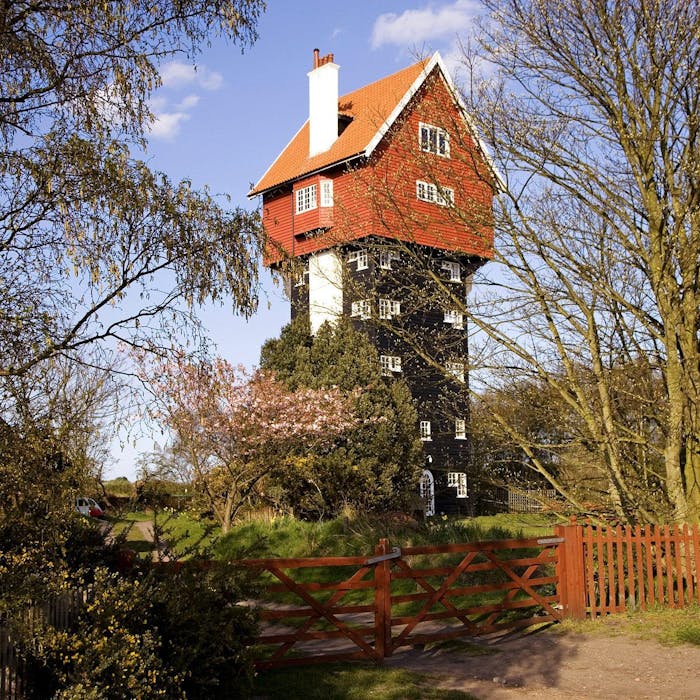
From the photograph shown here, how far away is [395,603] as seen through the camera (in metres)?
11.6

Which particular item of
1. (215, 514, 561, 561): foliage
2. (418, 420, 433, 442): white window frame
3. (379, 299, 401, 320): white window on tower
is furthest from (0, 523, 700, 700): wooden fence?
(418, 420, 433, 442): white window frame

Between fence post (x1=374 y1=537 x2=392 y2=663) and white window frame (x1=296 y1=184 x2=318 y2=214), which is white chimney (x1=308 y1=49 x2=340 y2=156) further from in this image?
fence post (x1=374 y1=537 x2=392 y2=663)

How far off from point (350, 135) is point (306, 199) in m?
3.23

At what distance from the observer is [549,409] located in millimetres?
15086

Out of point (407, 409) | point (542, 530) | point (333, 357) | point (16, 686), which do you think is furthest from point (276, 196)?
point (16, 686)

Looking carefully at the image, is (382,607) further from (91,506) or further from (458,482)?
(91,506)

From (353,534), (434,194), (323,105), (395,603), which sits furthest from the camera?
(323,105)

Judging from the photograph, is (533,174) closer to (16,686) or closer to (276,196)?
(16,686)

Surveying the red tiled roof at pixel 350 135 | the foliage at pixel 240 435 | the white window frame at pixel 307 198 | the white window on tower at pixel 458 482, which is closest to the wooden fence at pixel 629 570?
the foliage at pixel 240 435

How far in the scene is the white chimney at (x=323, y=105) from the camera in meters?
37.2

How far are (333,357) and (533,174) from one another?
1902 centimetres

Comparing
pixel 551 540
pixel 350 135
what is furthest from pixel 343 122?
pixel 551 540

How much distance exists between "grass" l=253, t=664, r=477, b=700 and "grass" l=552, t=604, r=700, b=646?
367 centimetres

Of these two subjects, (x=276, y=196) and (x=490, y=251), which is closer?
(x=490, y=251)
